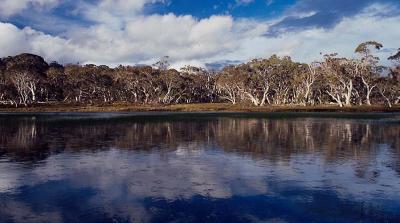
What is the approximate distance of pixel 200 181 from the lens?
22.6 metres

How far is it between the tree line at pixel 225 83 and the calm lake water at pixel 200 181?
293ft

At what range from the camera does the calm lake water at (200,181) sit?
1684 cm

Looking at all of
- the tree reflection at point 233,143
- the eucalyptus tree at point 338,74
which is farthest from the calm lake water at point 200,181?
the eucalyptus tree at point 338,74

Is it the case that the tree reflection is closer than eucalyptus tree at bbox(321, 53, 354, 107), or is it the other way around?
the tree reflection

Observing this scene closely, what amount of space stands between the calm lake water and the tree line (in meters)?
89.2

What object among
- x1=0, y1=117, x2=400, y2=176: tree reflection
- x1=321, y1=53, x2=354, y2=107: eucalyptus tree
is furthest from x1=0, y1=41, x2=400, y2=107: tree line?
x1=0, y1=117, x2=400, y2=176: tree reflection

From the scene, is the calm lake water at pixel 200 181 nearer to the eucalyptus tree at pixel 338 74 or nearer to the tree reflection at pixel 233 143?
the tree reflection at pixel 233 143

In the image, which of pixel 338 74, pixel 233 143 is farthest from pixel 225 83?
pixel 233 143

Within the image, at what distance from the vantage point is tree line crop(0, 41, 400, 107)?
→ 12541 centimetres

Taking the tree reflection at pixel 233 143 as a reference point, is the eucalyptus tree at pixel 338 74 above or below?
above

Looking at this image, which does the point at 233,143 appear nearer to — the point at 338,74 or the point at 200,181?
the point at 200,181

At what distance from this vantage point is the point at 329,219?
1614 centimetres

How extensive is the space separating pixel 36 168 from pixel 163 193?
1003 centimetres

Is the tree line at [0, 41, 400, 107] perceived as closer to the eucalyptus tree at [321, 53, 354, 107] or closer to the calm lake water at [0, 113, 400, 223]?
the eucalyptus tree at [321, 53, 354, 107]
